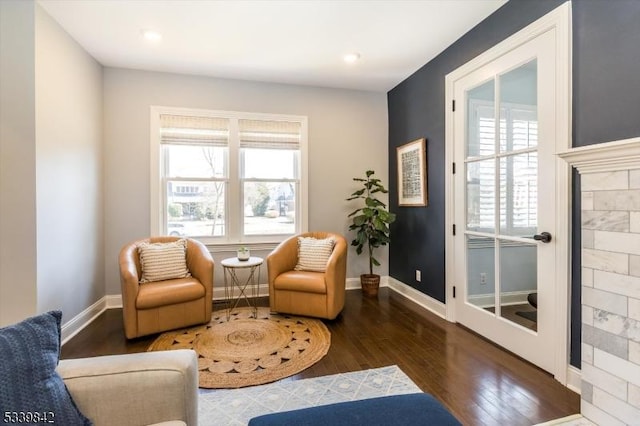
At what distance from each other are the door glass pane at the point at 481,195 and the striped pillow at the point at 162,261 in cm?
282

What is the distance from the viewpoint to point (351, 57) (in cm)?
342

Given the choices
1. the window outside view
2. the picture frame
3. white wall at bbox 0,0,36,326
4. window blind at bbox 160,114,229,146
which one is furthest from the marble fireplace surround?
white wall at bbox 0,0,36,326

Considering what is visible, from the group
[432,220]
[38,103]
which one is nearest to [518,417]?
[432,220]

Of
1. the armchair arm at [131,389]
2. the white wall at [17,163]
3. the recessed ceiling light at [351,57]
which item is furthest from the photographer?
the recessed ceiling light at [351,57]

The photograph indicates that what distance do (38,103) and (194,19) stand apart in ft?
4.48

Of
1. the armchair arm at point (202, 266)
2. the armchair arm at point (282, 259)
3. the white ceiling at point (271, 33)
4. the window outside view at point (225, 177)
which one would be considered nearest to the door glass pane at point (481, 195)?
the white ceiling at point (271, 33)

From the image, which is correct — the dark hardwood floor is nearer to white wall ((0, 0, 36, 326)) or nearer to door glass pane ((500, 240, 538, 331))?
door glass pane ((500, 240, 538, 331))

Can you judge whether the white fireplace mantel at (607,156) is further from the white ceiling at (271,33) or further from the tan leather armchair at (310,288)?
the tan leather armchair at (310,288)

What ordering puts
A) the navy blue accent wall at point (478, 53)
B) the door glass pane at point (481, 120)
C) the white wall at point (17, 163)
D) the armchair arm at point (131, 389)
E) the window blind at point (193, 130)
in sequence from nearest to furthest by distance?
1. the armchair arm at point (131, 389)
2. the navy blue accent wall at point (478, 53)
3. the white wall at point (17, 163)
4. the door glass pane at point (481, 120)
5. the window blind at point (193, 130)

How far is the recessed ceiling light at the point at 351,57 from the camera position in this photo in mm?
3361

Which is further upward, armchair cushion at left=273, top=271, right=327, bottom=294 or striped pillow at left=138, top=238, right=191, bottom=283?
striped pillow at left=138, top=238, right=191, bottom=283

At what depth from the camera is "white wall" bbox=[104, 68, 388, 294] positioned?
3697 millimetres

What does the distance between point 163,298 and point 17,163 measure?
1465 millimetres

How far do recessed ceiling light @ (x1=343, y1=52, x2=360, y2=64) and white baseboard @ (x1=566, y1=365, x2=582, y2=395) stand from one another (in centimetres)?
318
